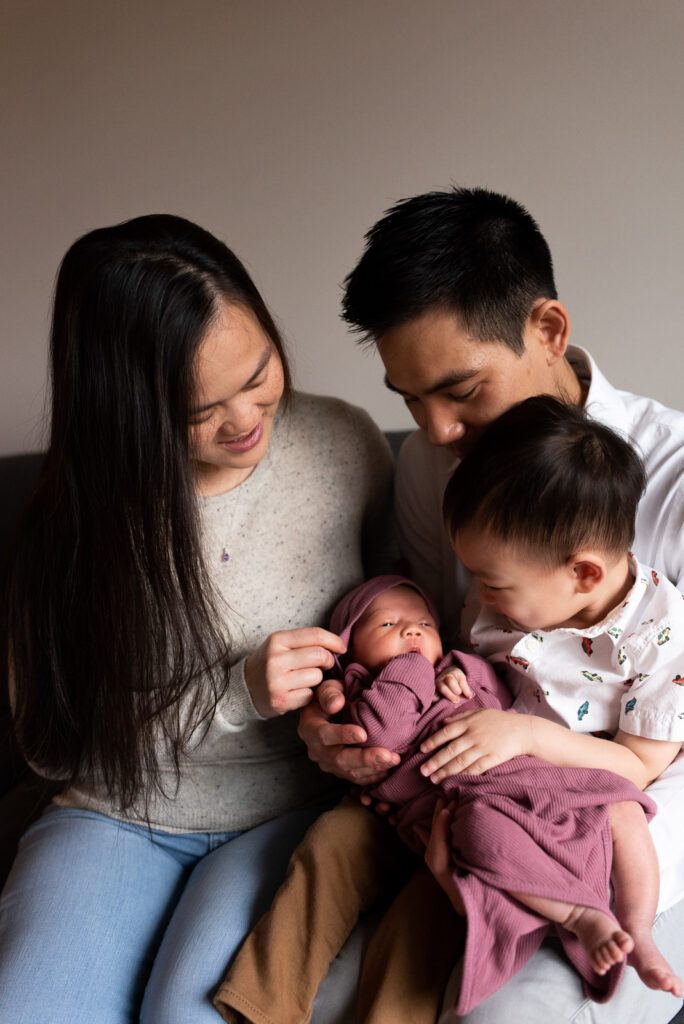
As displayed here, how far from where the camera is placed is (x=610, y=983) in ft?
3.35

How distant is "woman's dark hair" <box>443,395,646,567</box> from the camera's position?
45.6 inches

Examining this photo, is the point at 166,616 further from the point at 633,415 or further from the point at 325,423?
the point at 633,415

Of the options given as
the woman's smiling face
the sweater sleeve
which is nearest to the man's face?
the woman's smiling face

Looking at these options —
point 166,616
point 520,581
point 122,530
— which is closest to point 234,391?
point 122,530

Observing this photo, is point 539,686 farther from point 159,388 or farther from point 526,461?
point 159,388

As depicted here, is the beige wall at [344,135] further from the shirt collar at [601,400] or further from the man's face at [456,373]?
the man's face at [456,373]

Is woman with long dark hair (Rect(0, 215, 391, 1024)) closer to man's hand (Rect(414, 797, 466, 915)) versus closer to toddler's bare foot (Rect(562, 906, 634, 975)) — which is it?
man's hand (Rect(414, 797, 466, 915))

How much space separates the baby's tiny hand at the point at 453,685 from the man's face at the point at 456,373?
0.36 m

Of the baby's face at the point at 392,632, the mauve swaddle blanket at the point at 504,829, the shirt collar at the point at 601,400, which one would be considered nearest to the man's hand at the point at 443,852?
the mauve swaddle blanket at the point at 504,829

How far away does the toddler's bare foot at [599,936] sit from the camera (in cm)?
98

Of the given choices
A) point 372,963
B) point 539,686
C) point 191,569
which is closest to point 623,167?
point 539,686

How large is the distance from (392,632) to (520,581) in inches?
9.4

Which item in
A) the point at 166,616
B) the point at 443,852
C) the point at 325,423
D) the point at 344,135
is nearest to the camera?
the point at 443,852

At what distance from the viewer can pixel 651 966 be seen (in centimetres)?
100
